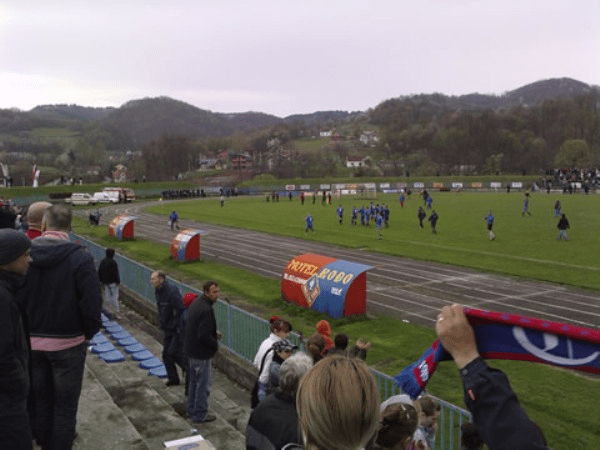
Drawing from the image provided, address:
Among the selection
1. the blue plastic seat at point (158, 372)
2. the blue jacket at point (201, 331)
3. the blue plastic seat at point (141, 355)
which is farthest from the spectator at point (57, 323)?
the blue plastic seat at point (141, 355)

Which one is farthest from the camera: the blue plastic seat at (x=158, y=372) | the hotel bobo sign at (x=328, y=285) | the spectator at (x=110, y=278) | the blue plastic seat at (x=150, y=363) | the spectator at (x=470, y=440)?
the hotel bobo sign at (x=328, y=285)

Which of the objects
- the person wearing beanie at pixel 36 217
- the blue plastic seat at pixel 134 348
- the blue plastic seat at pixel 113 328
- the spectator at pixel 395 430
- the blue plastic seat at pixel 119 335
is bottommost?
the blue plastic seat at pixel 113 328

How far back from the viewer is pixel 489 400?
1.96 m

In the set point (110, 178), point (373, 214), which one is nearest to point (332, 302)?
point (373, 214)

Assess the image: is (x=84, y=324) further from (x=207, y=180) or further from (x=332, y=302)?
(x=207, y=180)

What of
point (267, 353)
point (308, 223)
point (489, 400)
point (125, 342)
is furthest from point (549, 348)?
point (308, 223)

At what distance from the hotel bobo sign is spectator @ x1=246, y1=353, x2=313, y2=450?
11892mm

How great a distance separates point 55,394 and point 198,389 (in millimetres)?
2922

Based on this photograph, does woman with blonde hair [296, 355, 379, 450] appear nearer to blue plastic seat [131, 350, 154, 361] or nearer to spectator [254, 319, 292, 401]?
spectator [254, 319, 292, 401]

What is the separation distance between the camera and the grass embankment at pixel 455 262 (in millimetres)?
10117

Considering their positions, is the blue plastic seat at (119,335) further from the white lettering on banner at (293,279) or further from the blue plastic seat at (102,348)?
the white lettering on banner at (293,279)

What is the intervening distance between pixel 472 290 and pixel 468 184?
84.6 metres

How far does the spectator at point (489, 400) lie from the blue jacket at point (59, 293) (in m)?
3.62

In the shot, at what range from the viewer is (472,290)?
19.9m
